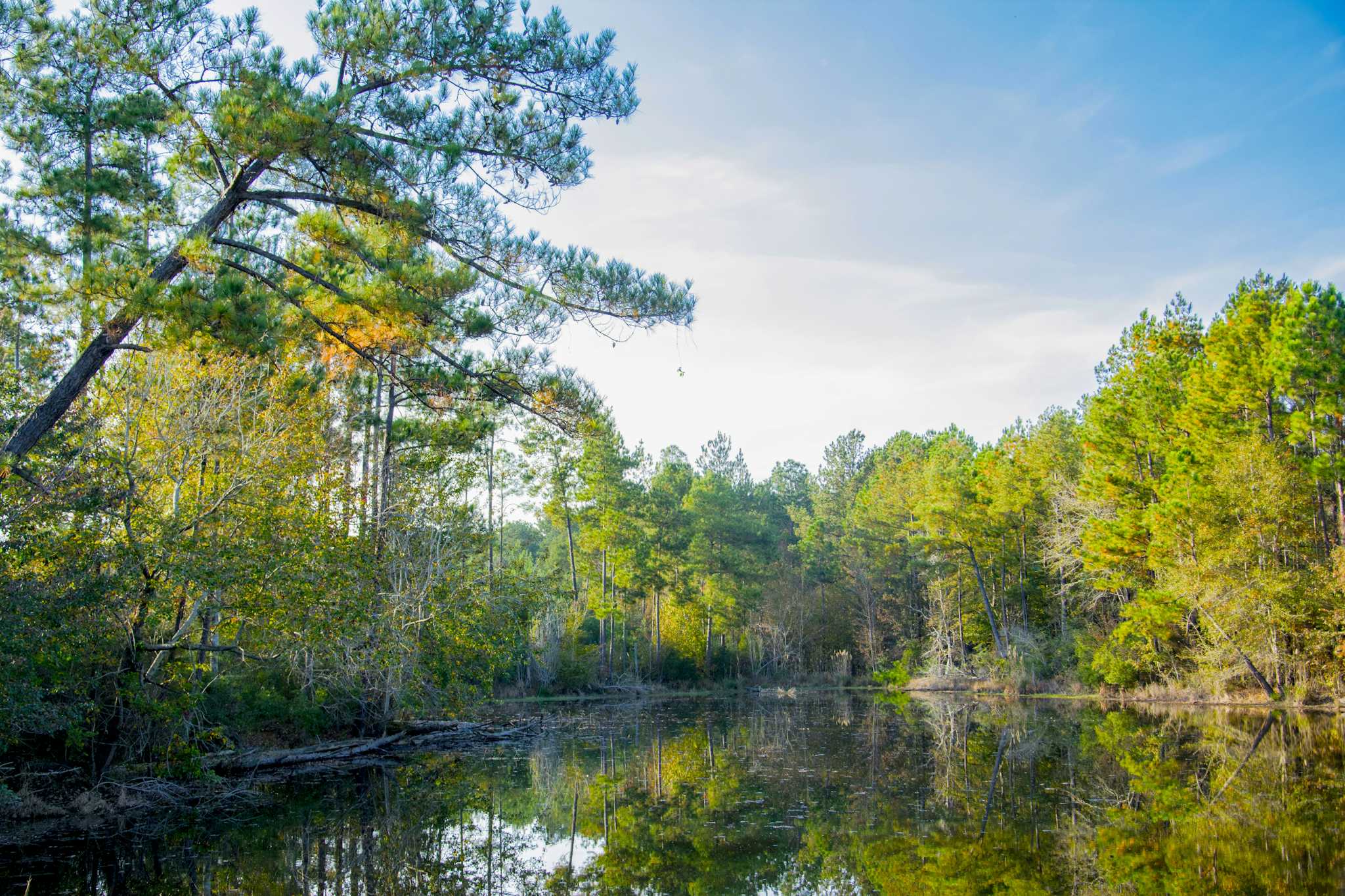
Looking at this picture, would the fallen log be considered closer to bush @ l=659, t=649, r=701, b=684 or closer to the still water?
the still water

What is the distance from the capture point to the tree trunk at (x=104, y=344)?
8523 mm

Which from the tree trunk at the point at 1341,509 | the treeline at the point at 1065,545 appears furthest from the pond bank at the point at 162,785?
the tree trunk at the point at 1341,509

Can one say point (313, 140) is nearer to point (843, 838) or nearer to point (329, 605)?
point (329, 605)

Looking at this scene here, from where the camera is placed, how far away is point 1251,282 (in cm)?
2633

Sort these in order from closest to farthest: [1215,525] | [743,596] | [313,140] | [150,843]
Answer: [313,140] < [150,843] < [1215,525] < [743,596]

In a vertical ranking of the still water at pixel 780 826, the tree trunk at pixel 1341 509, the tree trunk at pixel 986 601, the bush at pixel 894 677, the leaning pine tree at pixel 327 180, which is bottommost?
the bush at pixel 894 677

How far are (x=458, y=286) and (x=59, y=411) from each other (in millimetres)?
4180

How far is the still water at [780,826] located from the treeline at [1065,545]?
16.0ft

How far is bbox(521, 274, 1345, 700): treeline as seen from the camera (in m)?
22.1

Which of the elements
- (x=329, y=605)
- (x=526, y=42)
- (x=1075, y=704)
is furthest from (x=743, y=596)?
(x=526, y=42)

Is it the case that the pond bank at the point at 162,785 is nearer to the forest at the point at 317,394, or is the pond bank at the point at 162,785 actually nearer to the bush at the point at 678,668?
the forest at the point at 317,394

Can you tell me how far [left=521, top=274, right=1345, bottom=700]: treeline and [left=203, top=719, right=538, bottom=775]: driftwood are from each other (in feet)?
→ 12.1

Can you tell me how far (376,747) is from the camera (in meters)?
16.8

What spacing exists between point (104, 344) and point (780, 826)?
863 centimetres
